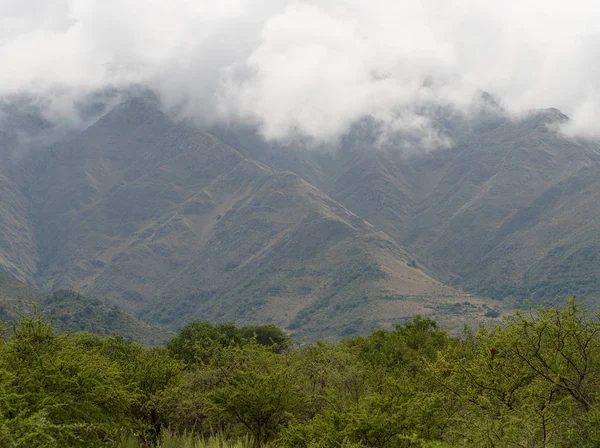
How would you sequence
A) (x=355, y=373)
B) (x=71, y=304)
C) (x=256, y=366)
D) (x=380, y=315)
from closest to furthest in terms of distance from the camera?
(x=256, y=366) < (x=355, y=373) < (x=71, y=304) < (x=380, y=315)

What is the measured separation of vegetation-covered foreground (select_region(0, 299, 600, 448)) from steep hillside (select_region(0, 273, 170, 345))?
12756cm

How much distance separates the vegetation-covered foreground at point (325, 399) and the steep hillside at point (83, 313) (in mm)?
127563

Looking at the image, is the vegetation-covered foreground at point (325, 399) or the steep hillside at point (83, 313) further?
the steep hillside at point (83, 313)

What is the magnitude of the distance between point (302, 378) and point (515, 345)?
13.7 metres

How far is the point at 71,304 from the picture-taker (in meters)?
175

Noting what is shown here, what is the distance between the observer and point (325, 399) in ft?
71.0

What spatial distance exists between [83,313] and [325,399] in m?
163

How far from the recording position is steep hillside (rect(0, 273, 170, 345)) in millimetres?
150400

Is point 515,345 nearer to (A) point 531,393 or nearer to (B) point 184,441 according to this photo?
(A) point 531,393

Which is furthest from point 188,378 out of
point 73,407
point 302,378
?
point 73,407

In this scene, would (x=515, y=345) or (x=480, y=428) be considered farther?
(x=515, y=345)

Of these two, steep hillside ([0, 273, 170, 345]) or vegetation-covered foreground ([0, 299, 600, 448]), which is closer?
vegetation-covered foreground ([0, 299, 600, 448])

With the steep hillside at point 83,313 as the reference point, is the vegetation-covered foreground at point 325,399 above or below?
above

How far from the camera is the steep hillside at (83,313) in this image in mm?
150400
